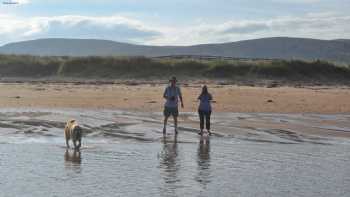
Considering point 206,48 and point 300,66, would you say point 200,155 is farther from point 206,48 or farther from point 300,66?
point 206,48

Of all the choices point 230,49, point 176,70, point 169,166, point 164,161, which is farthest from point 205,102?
point 230,49

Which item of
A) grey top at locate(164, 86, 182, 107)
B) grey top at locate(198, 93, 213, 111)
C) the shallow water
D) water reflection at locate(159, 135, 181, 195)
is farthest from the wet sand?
water reflection at locate(159, 135, 181, 195)

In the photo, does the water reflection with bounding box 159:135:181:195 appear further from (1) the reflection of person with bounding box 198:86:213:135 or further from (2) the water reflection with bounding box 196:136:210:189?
(1) the reflection of person with bounding box 198:86:213:135

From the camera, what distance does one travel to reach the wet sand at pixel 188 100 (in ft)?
85.5

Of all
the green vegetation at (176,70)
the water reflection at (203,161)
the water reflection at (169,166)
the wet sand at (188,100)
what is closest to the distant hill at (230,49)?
the green vegetation at (176,70)

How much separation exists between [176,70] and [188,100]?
19584 mm

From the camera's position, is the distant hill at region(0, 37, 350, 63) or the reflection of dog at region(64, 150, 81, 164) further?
the distant hill at region(0, 37, 350, 63)

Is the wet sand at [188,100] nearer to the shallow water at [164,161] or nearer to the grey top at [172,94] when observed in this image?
the shallow water at [164,161]

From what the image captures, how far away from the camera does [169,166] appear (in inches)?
501

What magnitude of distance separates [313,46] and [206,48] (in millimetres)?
21321

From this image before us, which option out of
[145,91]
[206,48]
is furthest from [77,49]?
[145,91]

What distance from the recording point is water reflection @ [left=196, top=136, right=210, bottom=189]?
11484 mm

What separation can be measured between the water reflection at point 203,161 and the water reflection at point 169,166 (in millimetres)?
403

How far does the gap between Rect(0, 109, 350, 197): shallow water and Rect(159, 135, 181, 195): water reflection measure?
16mm
